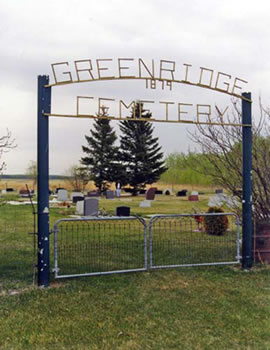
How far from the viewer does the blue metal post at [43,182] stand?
595cm

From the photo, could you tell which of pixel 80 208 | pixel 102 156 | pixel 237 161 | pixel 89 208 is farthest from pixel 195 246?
pixel 102 156

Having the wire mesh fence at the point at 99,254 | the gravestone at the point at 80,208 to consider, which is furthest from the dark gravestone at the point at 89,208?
the wire mesh fence at the point at 99,254

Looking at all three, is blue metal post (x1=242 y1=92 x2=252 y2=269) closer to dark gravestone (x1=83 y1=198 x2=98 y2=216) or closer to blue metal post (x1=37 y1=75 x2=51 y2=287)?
blue metal post (x1=37 y1=75 x2=51 y2=287)

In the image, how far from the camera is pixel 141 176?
45062 millimetres

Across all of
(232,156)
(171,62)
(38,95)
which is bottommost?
(232,156)

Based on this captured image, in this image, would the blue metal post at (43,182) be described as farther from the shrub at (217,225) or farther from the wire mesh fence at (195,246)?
the shrub at (217,225)

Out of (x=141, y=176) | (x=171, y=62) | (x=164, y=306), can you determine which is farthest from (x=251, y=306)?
(x=141, y=176)

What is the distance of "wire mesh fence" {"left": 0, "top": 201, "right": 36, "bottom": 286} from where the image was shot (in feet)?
21.8

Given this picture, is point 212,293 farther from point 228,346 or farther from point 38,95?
point 38,95

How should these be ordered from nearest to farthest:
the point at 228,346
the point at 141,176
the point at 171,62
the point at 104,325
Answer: the point at 228,346
the point at 104,325
the point at 171,62
the point at 141,176

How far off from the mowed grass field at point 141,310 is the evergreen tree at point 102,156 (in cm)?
3690

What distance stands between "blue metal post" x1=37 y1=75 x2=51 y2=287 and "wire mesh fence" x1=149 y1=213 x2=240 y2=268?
74.1 inches

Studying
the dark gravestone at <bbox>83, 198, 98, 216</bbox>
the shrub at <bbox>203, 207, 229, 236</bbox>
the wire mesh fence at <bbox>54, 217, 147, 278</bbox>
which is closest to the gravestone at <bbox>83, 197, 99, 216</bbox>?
the dark gravestone at <bbox>83, 198, 98, 216</bbox>

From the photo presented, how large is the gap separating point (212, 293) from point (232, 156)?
4.15 m
